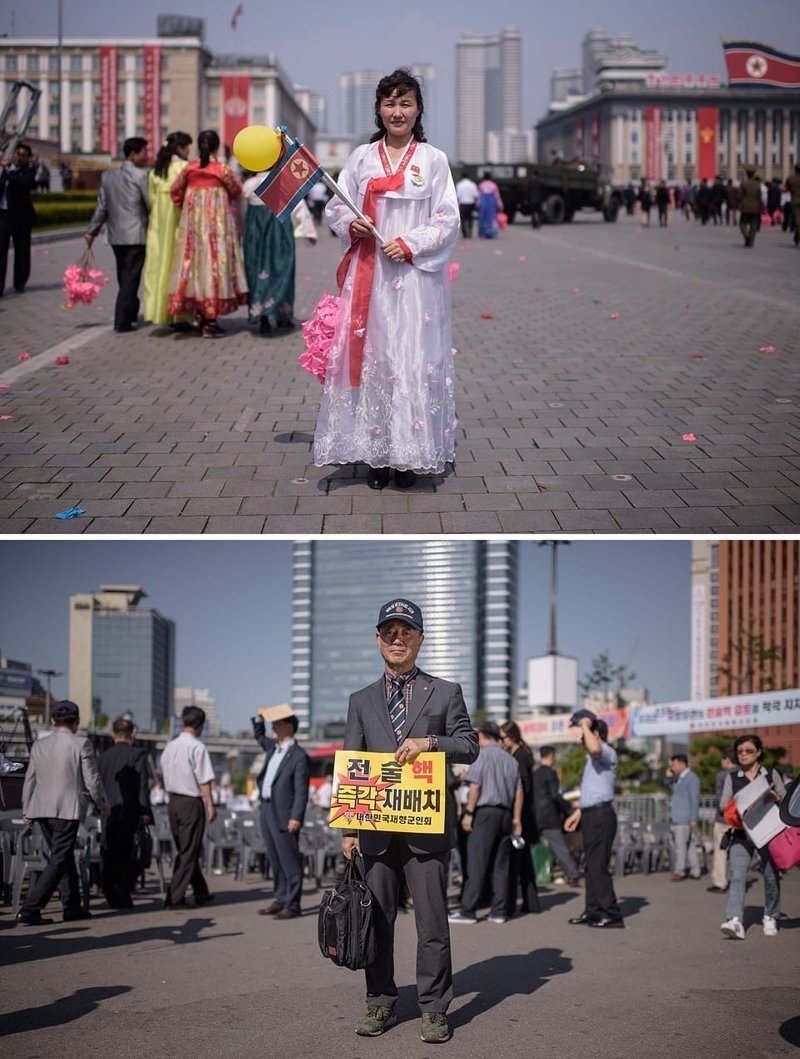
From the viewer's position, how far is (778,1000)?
16.6 feet

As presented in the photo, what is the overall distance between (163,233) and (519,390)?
181 inches

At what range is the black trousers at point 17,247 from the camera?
16503 mm

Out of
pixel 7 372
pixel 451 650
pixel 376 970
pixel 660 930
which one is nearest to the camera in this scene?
pixel 376 970

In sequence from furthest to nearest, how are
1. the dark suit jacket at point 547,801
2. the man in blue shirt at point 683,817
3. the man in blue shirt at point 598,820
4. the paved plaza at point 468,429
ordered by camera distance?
the man in blue shirt at point 683,817, the dark suit jacket at point 547,801, the man in blue shirt at point 598,820, the paved plaza at point 468,429

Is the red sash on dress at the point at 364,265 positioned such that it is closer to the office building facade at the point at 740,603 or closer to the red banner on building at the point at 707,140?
the office building facade at the point at 740,603

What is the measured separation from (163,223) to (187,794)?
6.56 metres

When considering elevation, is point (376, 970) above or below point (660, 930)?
above

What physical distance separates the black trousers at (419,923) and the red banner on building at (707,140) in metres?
136

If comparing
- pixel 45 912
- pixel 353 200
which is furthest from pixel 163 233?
pixel 45 912

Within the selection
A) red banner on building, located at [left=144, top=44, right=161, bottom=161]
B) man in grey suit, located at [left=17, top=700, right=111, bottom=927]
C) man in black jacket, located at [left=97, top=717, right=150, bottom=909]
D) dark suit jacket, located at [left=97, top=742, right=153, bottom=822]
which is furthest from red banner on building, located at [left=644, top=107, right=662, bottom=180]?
man in grey suit, located at [left=17, top=700, right=111, bottom=927]

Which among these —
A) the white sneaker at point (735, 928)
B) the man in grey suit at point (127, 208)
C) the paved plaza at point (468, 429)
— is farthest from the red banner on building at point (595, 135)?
the white sneaker at point (735, 928)

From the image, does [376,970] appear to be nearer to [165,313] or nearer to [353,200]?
[353,200]

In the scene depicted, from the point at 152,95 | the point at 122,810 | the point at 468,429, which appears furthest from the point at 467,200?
the point at 152,95

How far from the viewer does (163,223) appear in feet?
42.9
